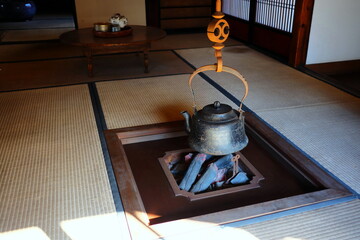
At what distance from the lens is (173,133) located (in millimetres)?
2613

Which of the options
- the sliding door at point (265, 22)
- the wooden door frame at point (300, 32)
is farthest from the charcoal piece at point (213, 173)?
the sliding door at point (265, 22)

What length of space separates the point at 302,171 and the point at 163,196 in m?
0.85

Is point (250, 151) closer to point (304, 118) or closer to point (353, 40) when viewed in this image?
point (304, 118)

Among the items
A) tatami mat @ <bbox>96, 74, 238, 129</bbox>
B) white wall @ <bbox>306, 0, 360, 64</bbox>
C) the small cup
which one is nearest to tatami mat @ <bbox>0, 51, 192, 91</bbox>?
tatami mat @ <bbox>96, 74, 238, 129</bbox>

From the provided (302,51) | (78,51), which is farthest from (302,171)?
(78,51)

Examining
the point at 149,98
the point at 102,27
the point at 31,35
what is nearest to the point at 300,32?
the point at 149,98

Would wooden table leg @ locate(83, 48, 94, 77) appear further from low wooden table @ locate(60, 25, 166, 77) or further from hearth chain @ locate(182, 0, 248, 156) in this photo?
hearth chain @ locate(182, 0, 248, 156)

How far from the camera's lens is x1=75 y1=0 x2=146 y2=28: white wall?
576 cm

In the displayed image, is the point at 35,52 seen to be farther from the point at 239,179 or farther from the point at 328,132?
the point at 328,132

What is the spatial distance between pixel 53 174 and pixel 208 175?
938 mm

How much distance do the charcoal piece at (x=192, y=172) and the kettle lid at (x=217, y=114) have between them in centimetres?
33

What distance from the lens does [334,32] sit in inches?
159

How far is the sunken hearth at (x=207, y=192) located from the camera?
1715 mm

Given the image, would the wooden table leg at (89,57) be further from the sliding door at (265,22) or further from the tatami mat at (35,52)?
the sliding door at (265,22)
